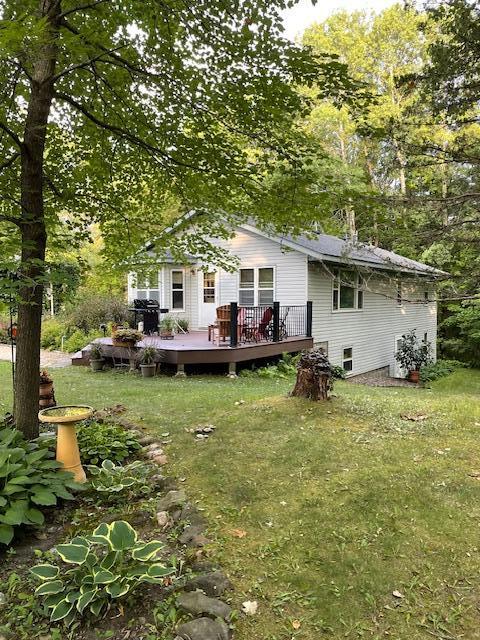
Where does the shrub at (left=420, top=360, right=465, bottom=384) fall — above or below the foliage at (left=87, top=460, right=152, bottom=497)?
below

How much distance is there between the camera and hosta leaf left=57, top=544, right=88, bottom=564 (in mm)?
2283

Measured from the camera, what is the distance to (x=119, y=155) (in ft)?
17.5

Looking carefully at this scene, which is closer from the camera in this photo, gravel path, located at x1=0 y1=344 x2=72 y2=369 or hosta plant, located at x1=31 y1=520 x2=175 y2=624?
hosta plant, located at x1=31 y1=520 x2=175 y2=624

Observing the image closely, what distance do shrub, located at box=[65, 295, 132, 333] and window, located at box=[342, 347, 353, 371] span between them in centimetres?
833

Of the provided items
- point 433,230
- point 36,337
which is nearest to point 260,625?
point 36,337

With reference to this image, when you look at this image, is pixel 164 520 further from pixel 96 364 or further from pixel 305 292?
pixel 305 292

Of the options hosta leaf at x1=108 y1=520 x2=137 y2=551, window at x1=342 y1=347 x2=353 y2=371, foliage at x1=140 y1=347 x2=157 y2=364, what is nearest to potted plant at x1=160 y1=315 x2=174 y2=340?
foliage at x1=140 y1=347 x2=157 y2=364

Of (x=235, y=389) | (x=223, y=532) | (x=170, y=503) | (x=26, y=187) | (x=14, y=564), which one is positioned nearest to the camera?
(x=14, y=564)

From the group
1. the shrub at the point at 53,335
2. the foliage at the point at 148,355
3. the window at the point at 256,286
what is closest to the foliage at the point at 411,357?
the window at the point at 256,286

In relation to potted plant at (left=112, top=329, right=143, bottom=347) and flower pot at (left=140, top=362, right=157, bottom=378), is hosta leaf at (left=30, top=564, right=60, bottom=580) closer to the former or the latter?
flower pot at (left=140, top=362, right=157, bottom=378)

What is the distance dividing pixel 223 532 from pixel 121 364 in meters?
8.96

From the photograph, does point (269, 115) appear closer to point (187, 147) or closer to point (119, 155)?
point (187, 147)

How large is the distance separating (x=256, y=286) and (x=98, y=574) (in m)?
12.3

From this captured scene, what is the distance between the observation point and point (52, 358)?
1409 cm
